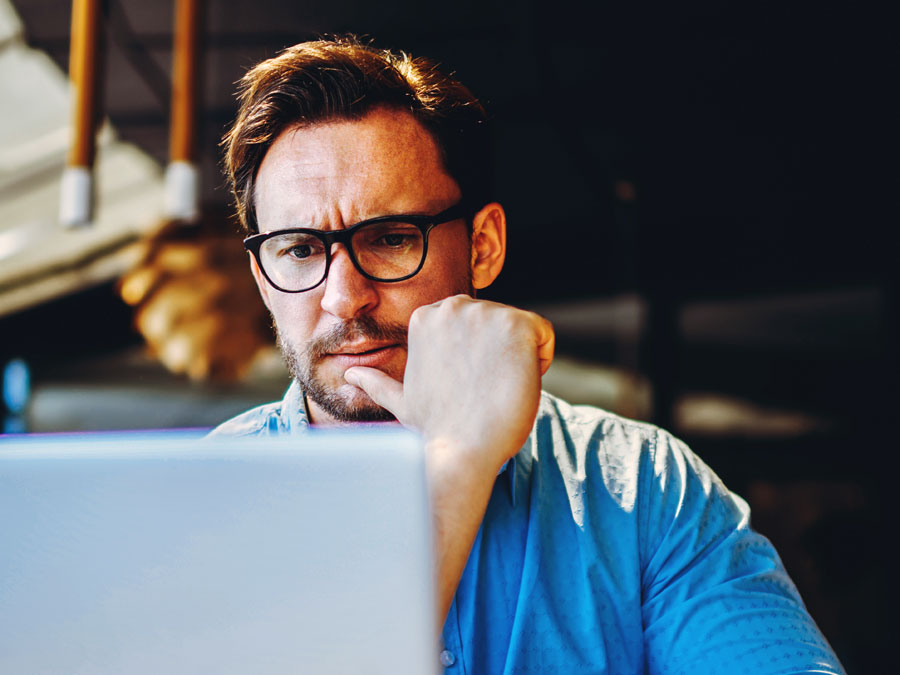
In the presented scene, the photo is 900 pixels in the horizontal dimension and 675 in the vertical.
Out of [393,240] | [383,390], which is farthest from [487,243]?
[383,390]

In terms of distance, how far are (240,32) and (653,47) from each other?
1.85 m

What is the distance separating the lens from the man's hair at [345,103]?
4.17ft

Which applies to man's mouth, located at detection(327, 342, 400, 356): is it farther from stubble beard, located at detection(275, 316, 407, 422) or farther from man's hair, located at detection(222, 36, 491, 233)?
man's hair, located at detection(222, 36, 491, 233)

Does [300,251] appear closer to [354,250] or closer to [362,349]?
[354,250]

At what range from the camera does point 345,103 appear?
1262mm

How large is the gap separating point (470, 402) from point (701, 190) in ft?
14.7

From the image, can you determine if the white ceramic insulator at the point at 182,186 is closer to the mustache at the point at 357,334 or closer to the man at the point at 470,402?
the man at the point at 470,402

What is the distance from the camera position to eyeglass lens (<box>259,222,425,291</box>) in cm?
116

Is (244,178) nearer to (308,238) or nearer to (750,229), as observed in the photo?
(308,238)

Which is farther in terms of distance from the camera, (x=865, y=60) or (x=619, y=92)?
(x=619, y=92)

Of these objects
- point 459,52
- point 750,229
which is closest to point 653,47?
point 459,52

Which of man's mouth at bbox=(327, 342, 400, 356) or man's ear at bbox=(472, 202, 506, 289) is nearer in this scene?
man's mouth at bbox=(327, 342, 400, 356)

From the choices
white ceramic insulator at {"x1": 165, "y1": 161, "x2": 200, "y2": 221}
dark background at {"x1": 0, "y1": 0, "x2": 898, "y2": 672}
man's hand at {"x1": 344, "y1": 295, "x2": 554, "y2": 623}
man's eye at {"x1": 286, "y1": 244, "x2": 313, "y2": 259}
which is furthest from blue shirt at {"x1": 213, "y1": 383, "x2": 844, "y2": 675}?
dark background at {"x1": 0, "y1": 0, "x2": 898, "y2": 672}

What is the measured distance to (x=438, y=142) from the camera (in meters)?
1.30
